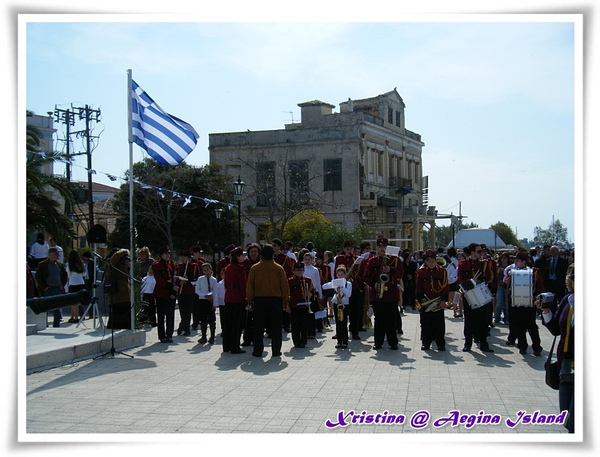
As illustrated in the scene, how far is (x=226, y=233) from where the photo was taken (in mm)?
43250

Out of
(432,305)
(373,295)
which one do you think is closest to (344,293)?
(373,295)

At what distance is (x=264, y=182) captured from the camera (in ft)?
165

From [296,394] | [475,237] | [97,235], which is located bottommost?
[296,394]

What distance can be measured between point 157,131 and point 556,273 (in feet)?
36.5

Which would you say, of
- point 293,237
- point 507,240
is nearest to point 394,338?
point 293,237

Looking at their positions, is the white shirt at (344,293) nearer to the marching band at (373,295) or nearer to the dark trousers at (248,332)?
the marching band at (373,295)

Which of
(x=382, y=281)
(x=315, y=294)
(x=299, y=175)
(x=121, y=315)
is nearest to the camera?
(x=382, y=281)

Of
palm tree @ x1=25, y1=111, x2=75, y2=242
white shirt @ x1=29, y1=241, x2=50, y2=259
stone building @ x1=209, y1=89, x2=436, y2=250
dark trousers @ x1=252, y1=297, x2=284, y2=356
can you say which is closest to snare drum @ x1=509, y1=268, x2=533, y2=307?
dark trousers @ x1=252, y1=297, x2=284, y2=356

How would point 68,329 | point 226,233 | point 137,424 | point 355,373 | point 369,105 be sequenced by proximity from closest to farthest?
point 137,424, point 355,373, point 68,329, point 226,233, point 369,105

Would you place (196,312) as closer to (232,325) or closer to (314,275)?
(314,275)

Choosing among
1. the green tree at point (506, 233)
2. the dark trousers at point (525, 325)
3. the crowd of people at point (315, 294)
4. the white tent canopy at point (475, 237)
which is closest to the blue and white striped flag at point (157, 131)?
the crowd of people at point (315, 294)

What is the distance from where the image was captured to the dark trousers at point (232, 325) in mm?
13023
